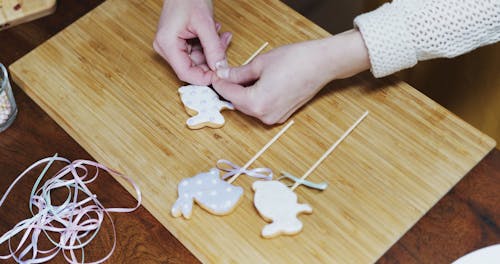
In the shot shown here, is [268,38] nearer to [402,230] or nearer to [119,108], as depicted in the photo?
[119,108]

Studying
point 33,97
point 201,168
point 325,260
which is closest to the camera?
Result: point 325,260

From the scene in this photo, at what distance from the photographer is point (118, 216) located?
3.44ft

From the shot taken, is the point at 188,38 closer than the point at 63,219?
No

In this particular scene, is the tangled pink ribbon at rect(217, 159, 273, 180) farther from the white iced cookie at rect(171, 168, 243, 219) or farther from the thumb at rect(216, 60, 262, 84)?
the thumb at rect(216, 60, 262, 84)

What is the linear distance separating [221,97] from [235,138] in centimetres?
9

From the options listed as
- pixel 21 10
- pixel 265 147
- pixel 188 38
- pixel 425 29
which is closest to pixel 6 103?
pixel 21 10

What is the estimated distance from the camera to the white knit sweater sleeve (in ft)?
3.43

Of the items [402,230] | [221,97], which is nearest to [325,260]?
[402,230]

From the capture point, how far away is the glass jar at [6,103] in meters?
1.12

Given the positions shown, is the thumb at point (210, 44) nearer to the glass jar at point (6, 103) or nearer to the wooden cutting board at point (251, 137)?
the wooden cutting board at point (251, 137)

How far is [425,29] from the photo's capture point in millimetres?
1054

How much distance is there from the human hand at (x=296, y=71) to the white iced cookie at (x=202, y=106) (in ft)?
0.12

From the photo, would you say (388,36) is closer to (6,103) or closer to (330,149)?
(330,149)

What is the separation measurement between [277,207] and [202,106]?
23 centimetres
